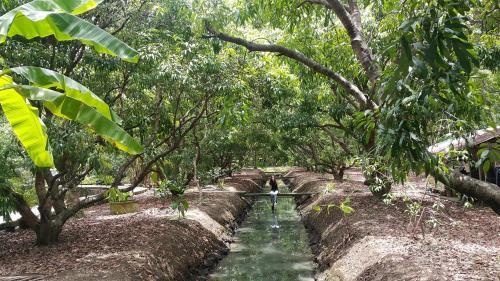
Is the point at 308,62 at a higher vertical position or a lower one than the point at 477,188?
higher

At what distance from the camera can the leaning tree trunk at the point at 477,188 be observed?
3062 mm

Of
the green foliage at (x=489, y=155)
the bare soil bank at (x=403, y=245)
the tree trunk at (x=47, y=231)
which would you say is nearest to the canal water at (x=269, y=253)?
the bare soil bank at (x=403, y=245)

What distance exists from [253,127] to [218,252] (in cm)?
1267

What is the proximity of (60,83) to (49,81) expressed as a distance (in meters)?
0.12

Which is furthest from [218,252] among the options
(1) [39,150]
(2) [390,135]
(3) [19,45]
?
(2) [390,135]

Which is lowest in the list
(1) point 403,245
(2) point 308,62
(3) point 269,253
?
(3) point 269,253

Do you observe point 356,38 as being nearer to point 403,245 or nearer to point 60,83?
point 60,83

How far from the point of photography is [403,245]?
32.2ft

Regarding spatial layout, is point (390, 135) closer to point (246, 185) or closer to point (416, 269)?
point (416, 269)

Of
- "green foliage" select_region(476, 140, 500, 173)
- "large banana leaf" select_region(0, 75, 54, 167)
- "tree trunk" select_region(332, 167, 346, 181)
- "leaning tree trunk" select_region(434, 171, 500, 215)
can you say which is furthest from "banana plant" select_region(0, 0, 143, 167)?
"tree trunk" select_region(332, 167, 346, 181)

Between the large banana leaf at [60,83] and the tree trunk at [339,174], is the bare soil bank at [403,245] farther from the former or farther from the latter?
the tree trunk at [339,174]

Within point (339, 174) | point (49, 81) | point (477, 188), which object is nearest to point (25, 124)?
point (49, 81)

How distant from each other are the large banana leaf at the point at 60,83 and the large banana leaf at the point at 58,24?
376 millimetres

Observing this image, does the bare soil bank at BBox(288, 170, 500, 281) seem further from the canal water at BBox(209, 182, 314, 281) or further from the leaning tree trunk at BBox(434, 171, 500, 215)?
the leaning tree trunk at BBox(434, 171, 500, 215)
